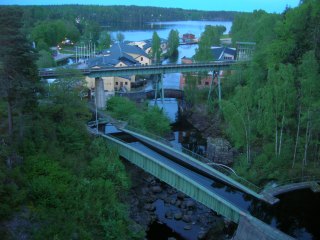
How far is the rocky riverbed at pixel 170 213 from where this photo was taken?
1816 cm

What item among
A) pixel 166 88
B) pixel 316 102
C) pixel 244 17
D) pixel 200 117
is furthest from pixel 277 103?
pixel 244 17

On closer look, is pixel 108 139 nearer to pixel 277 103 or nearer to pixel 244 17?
pixel 277 103

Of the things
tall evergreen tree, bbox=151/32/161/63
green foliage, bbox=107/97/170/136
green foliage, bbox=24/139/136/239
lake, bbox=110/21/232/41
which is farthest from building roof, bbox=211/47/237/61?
lake, bbox=110/21/232/41

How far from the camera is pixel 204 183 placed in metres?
18.2

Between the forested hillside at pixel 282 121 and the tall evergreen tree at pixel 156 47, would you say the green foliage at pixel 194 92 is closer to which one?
the forested hillside at pixel 282 121

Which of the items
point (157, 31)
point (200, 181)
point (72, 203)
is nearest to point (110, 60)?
point (200, 181)

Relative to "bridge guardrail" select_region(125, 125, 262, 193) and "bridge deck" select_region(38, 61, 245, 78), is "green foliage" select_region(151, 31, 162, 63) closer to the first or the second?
"bridge deck" select_region(38, 61, 245, 78)

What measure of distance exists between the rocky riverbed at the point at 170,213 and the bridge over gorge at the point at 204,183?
1.92 m

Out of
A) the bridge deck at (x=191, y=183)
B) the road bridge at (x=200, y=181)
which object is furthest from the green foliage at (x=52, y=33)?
the bridge deck at (x=191, y=183)

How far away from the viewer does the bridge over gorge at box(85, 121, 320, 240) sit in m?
15.0

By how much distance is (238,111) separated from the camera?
2127cm

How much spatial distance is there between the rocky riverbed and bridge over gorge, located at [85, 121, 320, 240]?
1919 mm

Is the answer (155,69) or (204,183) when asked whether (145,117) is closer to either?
(155,69)

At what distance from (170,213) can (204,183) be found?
10.5 ft
